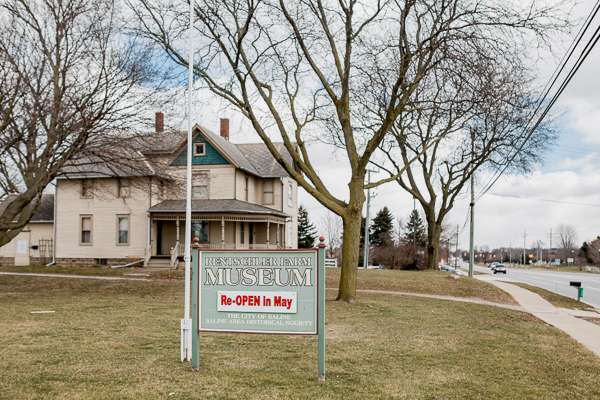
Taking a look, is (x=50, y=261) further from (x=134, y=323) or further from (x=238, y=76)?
(x=134, y=323)

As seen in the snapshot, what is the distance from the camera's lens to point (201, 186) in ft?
117

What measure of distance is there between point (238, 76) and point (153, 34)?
3046 millimetres

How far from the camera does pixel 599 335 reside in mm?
13211

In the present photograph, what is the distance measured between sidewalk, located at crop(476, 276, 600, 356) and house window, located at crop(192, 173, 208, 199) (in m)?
19.6

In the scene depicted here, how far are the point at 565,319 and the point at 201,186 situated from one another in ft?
79.5

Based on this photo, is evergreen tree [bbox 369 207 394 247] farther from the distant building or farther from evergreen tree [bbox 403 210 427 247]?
the distant building

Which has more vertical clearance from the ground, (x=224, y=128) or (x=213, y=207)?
(x=224, y=128)

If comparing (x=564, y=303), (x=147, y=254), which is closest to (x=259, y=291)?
(x=564, y=303)

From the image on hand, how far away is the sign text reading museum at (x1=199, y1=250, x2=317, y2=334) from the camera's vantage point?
25.1ft

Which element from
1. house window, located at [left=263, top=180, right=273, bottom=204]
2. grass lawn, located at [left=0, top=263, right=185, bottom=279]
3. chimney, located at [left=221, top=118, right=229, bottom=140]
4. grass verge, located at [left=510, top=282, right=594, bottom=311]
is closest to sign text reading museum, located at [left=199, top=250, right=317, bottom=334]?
grass verge, located at [left=510, top=282, right=594, bottom=311]

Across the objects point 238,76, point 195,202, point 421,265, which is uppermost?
point 238,76

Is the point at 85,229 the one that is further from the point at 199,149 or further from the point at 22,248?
the point at 199,149

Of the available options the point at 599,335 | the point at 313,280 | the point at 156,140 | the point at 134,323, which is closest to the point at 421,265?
the point at 156,140

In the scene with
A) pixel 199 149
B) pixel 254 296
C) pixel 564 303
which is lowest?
pixel 564 303
